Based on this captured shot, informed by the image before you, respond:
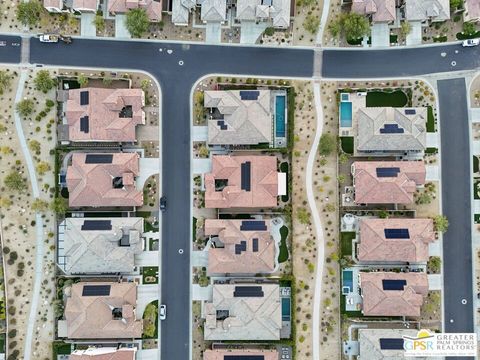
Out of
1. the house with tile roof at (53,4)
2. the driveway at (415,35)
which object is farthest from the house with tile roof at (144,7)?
the driveway at (415,35)

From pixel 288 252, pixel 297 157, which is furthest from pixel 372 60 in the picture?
pixel 288 252

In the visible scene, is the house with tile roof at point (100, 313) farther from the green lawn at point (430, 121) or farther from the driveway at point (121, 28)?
the green lawn at point (430, 121)

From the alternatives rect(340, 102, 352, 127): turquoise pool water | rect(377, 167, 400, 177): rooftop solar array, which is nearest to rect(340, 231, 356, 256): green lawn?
rect(377, 167, 400, 177): rooftop solar array

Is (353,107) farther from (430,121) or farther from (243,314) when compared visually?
(243,314)

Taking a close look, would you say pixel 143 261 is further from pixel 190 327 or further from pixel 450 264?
pixel 450 264

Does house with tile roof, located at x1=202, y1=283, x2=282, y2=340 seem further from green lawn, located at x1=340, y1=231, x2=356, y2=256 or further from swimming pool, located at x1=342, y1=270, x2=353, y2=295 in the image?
green lawn, located at x1=340, y1=231, x2=356, y2=256

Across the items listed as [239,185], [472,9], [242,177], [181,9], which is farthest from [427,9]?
[239,185]
